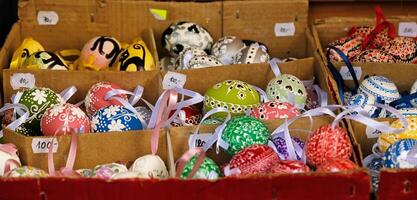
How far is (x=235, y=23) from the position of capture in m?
2.46

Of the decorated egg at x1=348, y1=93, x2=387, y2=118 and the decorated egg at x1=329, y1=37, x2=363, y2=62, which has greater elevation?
the decorated egg at x1=329, y1=37, x2=363, y2=62

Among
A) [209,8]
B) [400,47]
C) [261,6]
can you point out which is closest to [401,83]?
[400,47]

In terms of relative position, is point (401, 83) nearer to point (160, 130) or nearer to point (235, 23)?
point (235, 23)

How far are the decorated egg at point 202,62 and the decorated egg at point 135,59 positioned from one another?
0.15m

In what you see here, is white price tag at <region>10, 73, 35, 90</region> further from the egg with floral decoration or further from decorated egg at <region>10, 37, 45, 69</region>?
the egg with floral decoration

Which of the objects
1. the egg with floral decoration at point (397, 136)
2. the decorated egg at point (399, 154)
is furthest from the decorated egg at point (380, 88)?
the decorated egg at point (399, 154)

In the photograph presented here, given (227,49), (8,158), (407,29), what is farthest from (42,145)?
(407,29)

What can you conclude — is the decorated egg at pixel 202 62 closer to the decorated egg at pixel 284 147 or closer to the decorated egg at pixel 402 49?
the decorated egg at pixel 284 147

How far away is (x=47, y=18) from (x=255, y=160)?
122 cm

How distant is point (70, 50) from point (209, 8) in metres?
0.55

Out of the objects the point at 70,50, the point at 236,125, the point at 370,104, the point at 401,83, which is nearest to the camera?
the point at 236,125

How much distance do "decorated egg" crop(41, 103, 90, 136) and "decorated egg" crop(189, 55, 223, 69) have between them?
0.47m

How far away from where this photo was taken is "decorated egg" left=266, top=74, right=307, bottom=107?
190 centimetres

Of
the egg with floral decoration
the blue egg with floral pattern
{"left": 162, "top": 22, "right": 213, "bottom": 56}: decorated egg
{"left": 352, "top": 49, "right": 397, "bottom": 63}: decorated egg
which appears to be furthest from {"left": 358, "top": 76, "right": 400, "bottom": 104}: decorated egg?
the blue egg with floral pattern
